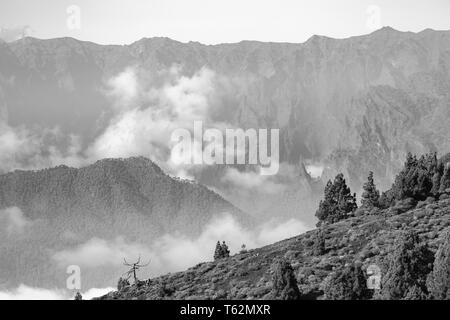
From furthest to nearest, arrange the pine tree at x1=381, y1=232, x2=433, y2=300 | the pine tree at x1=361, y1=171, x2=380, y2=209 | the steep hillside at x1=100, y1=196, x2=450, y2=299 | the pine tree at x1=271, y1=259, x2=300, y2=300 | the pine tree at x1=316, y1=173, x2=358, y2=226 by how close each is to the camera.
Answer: the pine tree at x1=316, y1=173, x2=358, y2=226, the pine tree at x1=361, y1=171, x2=380, y2=209, the steep hillside at x1=100, y1=196, x2=450, y2=299, the pine tree at x1=271, y1=259, x2=300, y2=300, the pine tree at x1=381, y1=232, x2=433, y2=300

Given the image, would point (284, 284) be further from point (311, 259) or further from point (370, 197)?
point (370, 197)

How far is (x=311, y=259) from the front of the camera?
92.9 meters

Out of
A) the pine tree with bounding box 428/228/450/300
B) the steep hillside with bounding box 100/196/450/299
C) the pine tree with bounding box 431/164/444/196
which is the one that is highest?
the pine tree with bounding box 431/164/444/196

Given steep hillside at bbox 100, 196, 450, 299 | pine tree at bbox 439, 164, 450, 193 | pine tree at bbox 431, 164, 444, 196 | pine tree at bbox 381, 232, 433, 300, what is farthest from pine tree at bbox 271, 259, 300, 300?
pine tree at bbox 439, 164, 450, 193

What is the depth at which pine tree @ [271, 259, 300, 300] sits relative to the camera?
72.0m

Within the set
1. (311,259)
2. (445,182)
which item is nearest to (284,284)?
(311,259)

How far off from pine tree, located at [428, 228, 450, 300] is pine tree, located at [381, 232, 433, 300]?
1034 mm

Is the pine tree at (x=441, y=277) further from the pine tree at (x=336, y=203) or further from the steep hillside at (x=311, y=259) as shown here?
the pine tree at (x=336, y=203)

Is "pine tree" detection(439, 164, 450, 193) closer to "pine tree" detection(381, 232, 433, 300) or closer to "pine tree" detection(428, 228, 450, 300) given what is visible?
"pine tree" detection(381, 232, 433, 300)

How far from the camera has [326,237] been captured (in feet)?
339

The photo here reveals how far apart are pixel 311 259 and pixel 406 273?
25.2 m

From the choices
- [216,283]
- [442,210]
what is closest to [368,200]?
[442,210]

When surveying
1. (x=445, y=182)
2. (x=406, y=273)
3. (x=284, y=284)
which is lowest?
(x=284, y=284)
